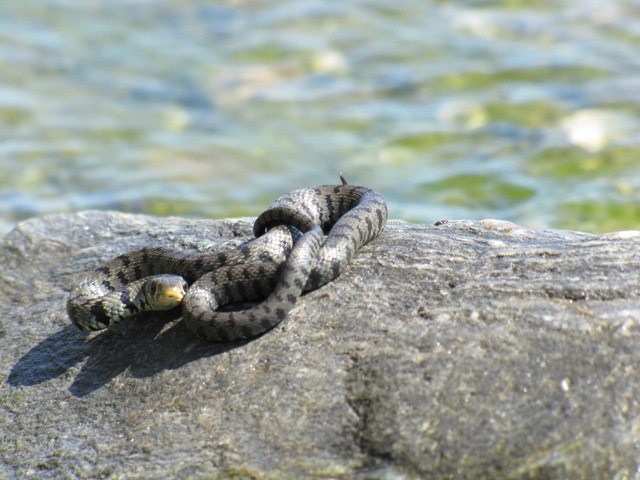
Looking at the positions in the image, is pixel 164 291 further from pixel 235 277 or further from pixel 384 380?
pixel 384 380

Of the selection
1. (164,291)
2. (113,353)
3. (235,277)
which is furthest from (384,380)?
(113,353)

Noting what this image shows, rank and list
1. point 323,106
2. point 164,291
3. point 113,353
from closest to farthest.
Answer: point 164,291 < point 113,353 < point 323,106

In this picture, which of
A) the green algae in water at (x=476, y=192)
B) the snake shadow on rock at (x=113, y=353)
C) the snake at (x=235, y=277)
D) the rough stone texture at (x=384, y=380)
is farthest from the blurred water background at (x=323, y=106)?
the snake shadow on rock at (x=113, y=353)

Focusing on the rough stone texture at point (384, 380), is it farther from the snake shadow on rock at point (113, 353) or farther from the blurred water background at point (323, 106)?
the blurred water background at point (323, 106)

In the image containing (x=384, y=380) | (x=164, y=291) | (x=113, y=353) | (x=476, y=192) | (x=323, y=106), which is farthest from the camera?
(x=323, y=106)

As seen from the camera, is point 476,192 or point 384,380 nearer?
point 384,380

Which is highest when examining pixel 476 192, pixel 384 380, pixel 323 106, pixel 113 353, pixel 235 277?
pixel 235 277

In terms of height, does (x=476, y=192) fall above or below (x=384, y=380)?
below
